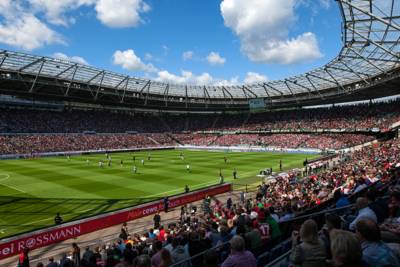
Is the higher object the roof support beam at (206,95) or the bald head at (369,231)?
the roof support beam at (206,95)

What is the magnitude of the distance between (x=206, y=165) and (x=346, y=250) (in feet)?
127

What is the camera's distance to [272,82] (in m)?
A: 68.0

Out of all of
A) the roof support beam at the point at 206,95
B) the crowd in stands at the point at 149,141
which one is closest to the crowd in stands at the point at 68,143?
the crowd in stands at the point at 149,141

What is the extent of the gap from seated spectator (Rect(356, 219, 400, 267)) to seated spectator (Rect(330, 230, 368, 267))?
19.7 inches

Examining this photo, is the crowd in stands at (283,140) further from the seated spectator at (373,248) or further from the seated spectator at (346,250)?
the seated spectator at (346,250)

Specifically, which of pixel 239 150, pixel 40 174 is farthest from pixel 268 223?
pixel 239 150

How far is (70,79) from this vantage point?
5609 centimetres

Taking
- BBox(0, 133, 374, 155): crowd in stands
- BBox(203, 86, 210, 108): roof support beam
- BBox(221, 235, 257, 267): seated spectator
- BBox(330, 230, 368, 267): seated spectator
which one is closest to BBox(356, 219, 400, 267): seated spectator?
BBox(330, 230, 368, 267): seated spectator

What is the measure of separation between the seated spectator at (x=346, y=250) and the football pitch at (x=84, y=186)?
60.5ft

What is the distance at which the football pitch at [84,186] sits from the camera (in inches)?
770

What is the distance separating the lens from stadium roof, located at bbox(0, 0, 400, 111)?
90.5 ft

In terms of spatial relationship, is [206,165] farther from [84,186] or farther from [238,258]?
[238,258]

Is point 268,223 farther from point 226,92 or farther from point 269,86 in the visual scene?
point 226,92

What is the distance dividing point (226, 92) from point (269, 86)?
42.3ft
